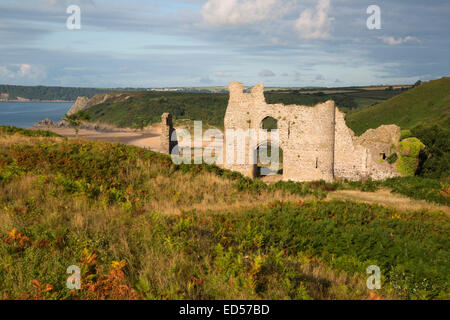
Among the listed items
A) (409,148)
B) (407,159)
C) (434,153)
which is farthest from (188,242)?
(434,153)

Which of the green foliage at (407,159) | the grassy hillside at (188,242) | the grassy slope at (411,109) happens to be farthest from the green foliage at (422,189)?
the grassy slope at (411,109)

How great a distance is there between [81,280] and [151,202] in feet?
17.1

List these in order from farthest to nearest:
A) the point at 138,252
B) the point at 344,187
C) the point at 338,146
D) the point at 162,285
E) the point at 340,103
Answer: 1. the point at 340,103
2. the point at 338,146
3. the point at 344,187
4. the point at 138,252
5. the point at 162,285

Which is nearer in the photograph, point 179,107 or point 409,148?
point 409,148

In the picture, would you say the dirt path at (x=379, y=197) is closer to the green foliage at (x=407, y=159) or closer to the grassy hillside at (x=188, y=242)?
the green foliage at (x=407, y=159)

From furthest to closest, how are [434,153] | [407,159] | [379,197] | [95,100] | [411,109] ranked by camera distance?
[95,100] < [411,109] < [434,153] < [407,159] < [379,197]

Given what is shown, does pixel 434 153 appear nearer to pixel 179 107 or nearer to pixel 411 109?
pixel 411 109

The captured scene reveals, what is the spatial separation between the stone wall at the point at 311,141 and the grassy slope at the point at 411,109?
108 feet

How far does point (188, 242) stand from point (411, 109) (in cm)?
6743

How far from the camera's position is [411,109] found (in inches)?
2463

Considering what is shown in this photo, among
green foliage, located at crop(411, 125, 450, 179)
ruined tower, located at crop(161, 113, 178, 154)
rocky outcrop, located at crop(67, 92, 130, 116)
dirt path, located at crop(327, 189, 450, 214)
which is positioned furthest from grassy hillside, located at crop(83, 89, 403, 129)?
dirt path, located at crop(327, 189, 450, 214)

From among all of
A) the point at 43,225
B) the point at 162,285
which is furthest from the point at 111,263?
the point at 43,225

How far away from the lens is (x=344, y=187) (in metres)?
20.8

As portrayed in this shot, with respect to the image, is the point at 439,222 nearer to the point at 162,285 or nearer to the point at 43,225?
the point at 162,285
